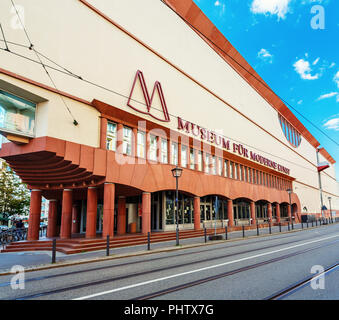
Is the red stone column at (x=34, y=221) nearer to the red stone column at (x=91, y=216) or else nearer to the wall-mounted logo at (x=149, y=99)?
the red stone column at (x=91, y=216)

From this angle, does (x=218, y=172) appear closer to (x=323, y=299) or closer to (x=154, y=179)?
(x=154, y=179)

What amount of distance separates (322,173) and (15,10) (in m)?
83.6

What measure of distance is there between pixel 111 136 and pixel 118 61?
5.51 metres

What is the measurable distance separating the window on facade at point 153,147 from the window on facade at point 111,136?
3595 mm

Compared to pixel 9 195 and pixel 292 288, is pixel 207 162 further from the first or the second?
pixel 9 195

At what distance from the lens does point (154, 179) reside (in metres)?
19.3

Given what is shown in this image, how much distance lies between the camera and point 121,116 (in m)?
17.7

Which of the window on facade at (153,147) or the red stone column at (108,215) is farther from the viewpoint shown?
the window on facade at (153,147)

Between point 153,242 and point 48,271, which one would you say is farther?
point 153,242

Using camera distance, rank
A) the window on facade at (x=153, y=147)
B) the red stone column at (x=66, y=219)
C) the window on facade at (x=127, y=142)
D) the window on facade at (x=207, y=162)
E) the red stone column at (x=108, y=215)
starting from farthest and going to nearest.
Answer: the window on facade at (x=207, y=162) → the window on facade at (x=153, y=147) → the window on facade at (x=127, y=142) → the red stone column at (x=66, y=219) → the red stone column at (x=108, y=215)

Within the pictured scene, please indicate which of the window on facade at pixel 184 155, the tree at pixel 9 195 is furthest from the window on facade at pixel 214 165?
the tree at pixel 9 195

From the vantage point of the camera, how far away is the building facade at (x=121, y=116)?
45.0 ft
